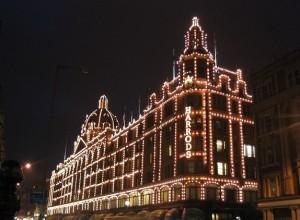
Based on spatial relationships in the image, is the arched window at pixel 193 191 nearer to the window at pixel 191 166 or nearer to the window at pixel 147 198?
the window at pixel 191 166

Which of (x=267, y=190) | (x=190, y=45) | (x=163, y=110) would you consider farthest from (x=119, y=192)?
(x=267, y=190)

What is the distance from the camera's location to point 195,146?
5928cm

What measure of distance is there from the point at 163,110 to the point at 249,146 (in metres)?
15.9

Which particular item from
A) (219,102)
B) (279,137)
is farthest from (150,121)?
(279,137)

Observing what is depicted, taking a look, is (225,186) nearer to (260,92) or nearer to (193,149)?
(193,149)

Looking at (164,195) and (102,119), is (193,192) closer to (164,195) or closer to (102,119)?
(164,195)

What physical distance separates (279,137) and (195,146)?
18716 millimetres

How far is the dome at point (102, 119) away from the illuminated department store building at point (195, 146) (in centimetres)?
5277

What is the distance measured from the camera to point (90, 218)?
321ft

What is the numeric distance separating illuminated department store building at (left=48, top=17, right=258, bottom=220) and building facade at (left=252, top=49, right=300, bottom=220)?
14439mm

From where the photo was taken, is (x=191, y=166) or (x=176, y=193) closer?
(x=191, y=166)

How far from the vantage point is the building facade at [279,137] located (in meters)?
39.5

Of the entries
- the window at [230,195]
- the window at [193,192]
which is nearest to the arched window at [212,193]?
the window at [193,192]

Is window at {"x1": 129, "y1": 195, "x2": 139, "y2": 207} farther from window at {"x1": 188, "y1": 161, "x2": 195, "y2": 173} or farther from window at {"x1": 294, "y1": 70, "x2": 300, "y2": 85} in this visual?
window at {"x1": 294, "y1": 70, "x2": 300, "y2": 85}
